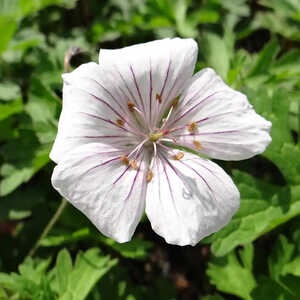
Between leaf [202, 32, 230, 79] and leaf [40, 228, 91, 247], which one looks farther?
leaf [202, 32, 230, 79]

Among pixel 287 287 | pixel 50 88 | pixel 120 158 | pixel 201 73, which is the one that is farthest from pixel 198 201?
pixel 50 88

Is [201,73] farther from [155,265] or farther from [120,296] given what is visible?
[155,265]

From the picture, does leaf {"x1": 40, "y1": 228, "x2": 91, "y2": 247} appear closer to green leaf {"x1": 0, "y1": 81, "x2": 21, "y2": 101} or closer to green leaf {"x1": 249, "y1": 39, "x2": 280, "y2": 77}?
green leaf {"x1": 0, "y1": 81, "x2": 21, "y2": 101}

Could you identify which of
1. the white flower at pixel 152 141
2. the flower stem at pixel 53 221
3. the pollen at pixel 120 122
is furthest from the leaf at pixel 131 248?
the pollen at pixel 120 122

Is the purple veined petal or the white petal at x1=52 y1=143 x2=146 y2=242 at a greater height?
the purple veined petal

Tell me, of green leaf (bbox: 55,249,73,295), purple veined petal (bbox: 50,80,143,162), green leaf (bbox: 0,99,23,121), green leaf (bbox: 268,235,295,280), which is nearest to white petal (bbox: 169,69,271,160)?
purple veined petal (bbox: 50,80,143,162)

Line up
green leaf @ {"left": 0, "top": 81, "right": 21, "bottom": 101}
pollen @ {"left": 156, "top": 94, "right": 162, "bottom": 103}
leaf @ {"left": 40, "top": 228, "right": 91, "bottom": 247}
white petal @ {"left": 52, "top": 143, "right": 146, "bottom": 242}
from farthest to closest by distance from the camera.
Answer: green leaf @ {"left": 0, "top": 81, "right": 21, "bottom": 101} < leaf @ {"left": 40, "top": 228, "right": 91, "bottom": 247} < pollen @ {"left": 156, "top": 94, "right": 162, "bottom": 103} < white petal @ {"left": 52, "top": 143, "right": 146, "bottom": 242}
